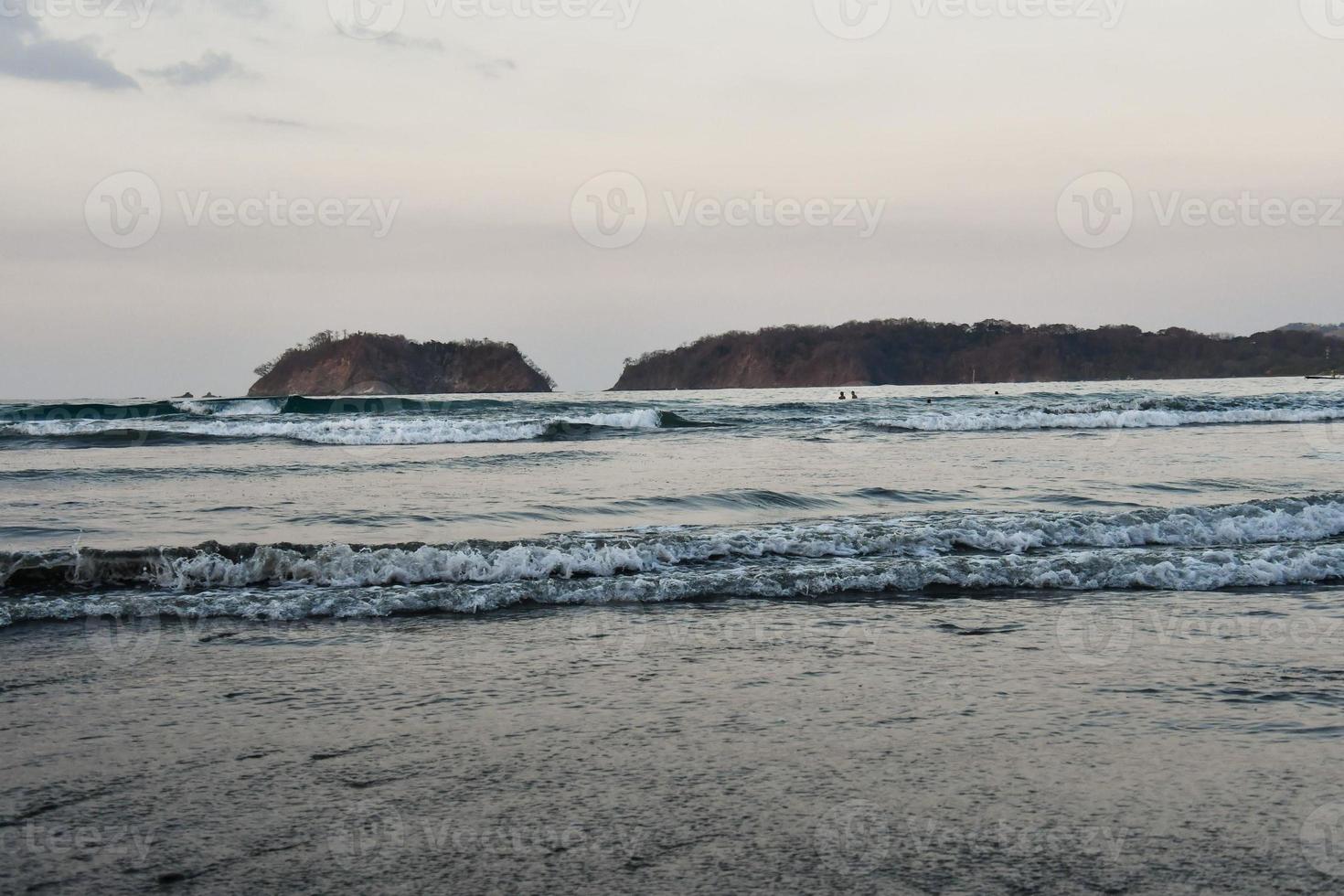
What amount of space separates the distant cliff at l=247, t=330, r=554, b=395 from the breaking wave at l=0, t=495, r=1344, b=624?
104200mm

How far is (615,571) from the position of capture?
849cm

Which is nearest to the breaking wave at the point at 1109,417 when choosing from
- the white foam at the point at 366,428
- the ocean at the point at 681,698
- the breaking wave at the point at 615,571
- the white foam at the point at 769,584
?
the white foam at the point at 366,428

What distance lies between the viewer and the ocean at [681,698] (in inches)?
121

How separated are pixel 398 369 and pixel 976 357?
227 feet

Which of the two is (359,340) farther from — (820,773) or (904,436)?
(820,773)

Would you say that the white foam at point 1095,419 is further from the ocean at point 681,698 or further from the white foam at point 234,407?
the white foam at point 234,407

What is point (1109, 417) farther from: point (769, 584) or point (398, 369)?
point (398, 369)

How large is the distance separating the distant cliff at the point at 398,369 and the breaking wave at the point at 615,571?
4102 inches

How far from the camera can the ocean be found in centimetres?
307

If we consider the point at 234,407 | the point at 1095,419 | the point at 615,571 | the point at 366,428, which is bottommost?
the point at 615,571

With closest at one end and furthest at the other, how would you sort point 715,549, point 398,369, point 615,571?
point 615,571
point 715,549
point 398,369

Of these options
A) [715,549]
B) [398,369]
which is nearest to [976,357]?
[398,369]

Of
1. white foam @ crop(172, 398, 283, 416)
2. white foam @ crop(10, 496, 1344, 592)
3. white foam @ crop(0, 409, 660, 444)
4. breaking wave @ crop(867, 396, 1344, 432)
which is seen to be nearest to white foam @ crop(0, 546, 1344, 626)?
white foam @ crop(10, 496, 1344, 592)

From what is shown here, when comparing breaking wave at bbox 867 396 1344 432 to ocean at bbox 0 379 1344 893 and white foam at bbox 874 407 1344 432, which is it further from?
ocean at bbox 0 379 1344 893
